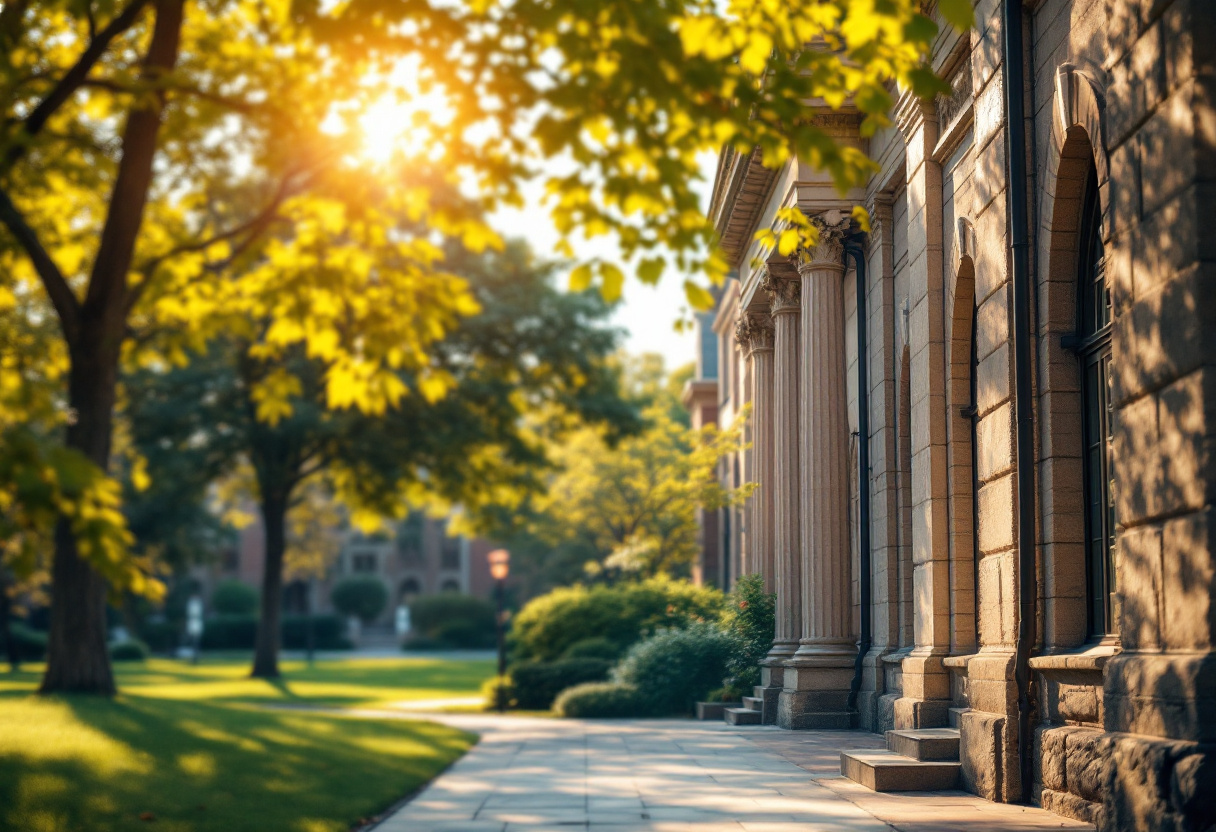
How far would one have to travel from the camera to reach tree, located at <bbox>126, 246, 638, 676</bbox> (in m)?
33.7

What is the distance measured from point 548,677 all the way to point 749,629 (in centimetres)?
696

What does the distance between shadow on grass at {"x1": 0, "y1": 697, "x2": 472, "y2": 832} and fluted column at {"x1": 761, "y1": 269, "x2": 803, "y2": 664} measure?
624 centimetres

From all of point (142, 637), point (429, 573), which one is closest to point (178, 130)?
point (142, 637)

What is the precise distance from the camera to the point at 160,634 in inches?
3056

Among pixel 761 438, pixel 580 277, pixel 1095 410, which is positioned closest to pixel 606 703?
pixel 761 438

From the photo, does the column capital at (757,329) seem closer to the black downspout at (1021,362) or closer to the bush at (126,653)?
the black downspout at (1021,362)

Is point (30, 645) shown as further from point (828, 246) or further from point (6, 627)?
point (828, 246)

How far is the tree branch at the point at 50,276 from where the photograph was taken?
16016mm

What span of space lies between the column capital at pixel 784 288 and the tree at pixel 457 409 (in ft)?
37.2

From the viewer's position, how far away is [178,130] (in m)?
16.6

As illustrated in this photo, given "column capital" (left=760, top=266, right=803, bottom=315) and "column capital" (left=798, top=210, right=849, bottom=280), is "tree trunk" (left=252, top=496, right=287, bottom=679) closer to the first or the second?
"column capital" (left=760, top=266, right=803, bottom=315)

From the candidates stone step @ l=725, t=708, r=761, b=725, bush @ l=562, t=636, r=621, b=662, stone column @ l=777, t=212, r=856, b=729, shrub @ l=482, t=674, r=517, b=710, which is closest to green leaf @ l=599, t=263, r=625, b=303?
stone column @ l=777, t=212, r=856, b=729

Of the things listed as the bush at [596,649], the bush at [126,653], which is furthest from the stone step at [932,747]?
the bush at [126,653]

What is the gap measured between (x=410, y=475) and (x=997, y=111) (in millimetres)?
22970
